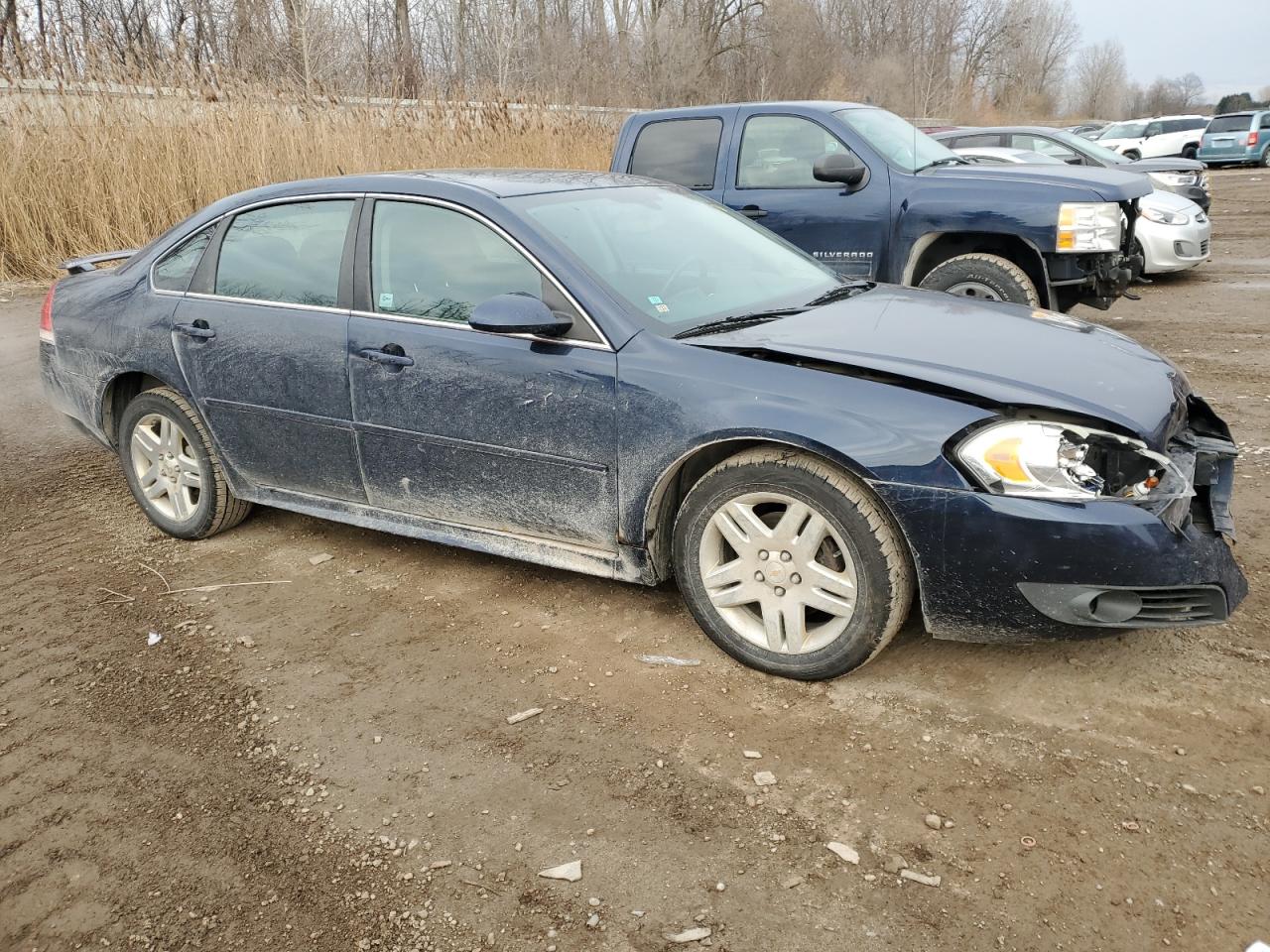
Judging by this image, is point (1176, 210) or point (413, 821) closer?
point (413, 821)

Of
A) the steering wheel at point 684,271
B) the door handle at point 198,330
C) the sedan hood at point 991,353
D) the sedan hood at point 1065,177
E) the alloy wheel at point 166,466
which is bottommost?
the alloy wheel at point 166,466

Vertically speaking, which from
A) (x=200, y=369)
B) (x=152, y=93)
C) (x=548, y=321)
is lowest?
(x=200, y=369)

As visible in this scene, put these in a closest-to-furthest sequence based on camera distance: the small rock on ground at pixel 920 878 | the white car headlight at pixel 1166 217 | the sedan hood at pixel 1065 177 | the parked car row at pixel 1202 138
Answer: the small rock on ground at pixel 920 878 < the sedan hood at pixel 1065 177 < the white car headlight at pixel 1166 217 < the parked car row at pixel 1202 138

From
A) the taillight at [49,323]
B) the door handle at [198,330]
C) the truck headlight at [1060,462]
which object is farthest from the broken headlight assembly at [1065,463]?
the taillight at [49,323]

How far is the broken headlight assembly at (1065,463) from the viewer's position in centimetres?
286

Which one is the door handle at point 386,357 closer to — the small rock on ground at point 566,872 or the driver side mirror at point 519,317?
the driver side mirror at point 519,317

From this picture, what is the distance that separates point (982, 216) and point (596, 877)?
216 inches

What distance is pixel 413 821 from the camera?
2711 mm

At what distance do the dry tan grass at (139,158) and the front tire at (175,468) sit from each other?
753cm

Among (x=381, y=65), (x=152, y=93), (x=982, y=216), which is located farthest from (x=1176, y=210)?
(x=381, y=65)

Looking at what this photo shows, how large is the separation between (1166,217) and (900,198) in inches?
194

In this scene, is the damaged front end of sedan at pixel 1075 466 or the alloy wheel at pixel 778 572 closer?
the damaged front end of sedan at pixel 1075 466

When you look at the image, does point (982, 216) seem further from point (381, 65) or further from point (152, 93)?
point (381, 65)

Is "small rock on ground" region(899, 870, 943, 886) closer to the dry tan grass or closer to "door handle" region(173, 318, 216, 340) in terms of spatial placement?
"door handle" region(173, 318, 216, 340)
